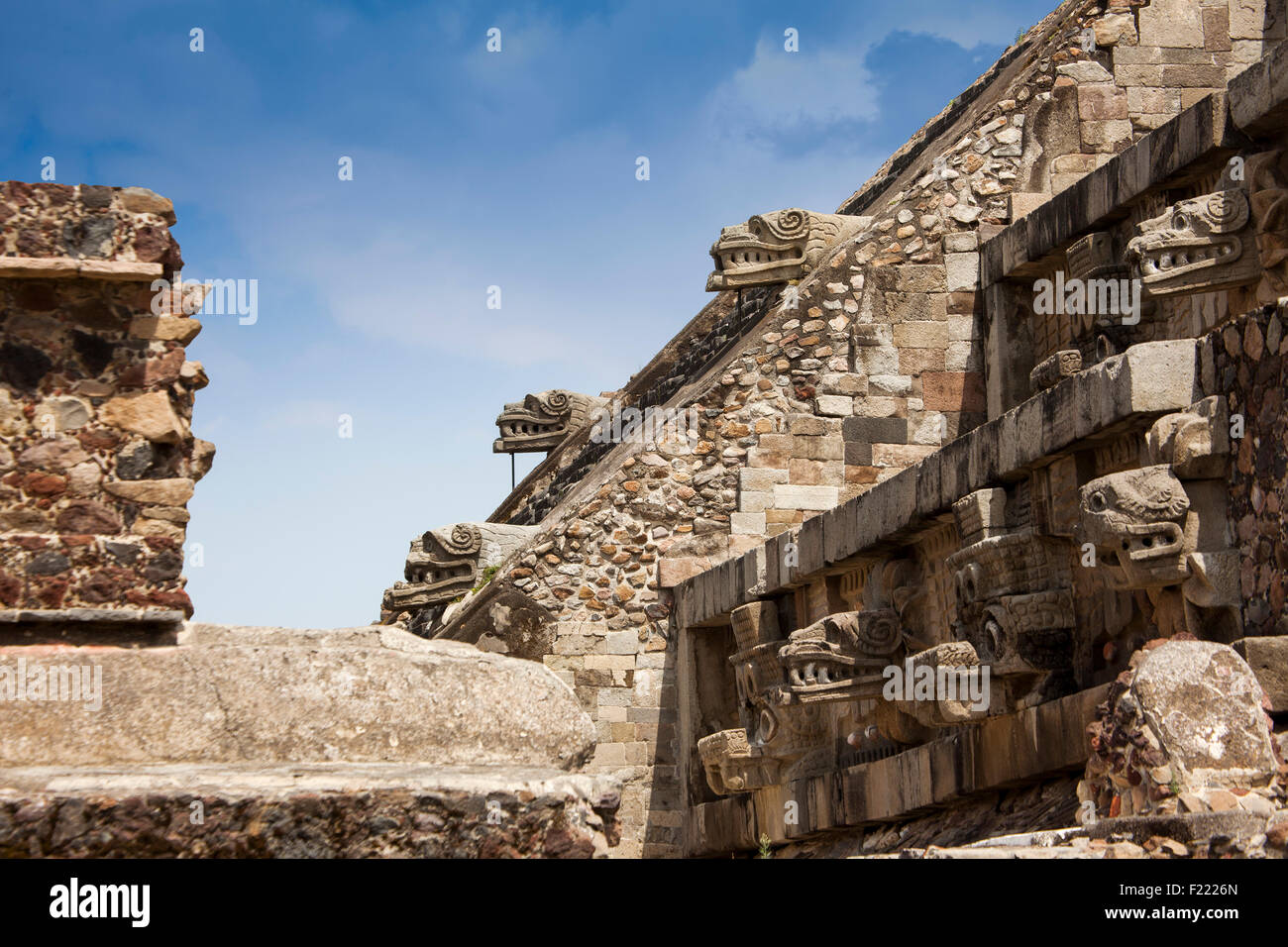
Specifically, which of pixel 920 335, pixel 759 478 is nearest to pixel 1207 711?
pixel 920 335

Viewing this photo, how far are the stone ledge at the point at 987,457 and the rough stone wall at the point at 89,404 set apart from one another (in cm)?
408

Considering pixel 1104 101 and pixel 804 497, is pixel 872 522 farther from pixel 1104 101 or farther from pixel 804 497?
pixel 1104 101

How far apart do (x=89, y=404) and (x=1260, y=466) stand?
4307mm

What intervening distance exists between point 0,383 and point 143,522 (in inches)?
19.0

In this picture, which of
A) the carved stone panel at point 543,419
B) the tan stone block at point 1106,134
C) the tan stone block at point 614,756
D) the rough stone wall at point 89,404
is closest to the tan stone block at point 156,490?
the rough stone wall at point 89,404

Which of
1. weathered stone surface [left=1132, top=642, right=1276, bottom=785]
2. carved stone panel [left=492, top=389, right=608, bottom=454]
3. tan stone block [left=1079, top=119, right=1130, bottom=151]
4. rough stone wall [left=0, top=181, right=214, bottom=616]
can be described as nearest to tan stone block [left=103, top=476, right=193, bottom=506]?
rough stone wall [left=0, top=181, right=214, bottom=616]

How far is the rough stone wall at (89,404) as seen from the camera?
4309 millimetres

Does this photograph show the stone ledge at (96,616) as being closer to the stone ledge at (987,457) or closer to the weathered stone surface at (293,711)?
the weathered stone surface at (293,711)

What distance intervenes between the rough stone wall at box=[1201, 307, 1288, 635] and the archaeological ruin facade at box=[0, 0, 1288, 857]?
0.05 feet

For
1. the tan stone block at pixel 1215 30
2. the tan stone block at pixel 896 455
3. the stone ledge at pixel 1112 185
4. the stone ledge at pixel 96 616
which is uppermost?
the tan stone block at pixel 1215 30

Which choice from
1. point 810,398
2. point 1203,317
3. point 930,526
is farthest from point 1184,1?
point 930,526

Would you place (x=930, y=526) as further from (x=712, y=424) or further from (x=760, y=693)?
(x=712, y=424)

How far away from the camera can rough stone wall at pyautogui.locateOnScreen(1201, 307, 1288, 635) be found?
646 centimetres

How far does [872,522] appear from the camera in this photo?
980cm
